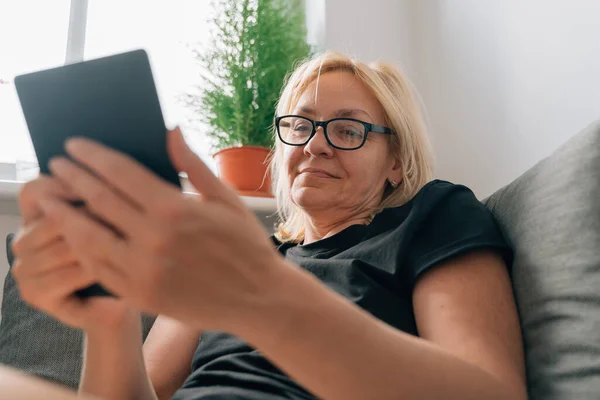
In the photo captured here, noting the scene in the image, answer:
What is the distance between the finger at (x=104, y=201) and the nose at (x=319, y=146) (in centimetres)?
A: 72

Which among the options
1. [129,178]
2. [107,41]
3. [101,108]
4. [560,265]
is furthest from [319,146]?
[107,41]

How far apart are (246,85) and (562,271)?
1197mm

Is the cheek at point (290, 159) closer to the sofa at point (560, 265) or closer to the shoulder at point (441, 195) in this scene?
the shoulder at point (441, 195)

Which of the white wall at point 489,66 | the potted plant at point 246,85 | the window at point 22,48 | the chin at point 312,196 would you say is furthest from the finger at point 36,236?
the window at point 22,48

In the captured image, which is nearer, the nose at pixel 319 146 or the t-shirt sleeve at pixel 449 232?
the t-shirt sleeve at pixel 449 232

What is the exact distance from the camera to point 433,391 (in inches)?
20.5

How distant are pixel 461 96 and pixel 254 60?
2.09ft

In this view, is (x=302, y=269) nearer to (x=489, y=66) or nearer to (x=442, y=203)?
(x=442, y=203)

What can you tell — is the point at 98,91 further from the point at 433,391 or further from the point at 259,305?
the point at 433,391

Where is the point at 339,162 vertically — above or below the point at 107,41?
below

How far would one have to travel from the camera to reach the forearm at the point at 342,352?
1.33ft

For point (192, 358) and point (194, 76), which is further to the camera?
point (194, 76)

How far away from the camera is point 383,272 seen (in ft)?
2.71

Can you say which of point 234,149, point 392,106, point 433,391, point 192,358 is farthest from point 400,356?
point 234,149
